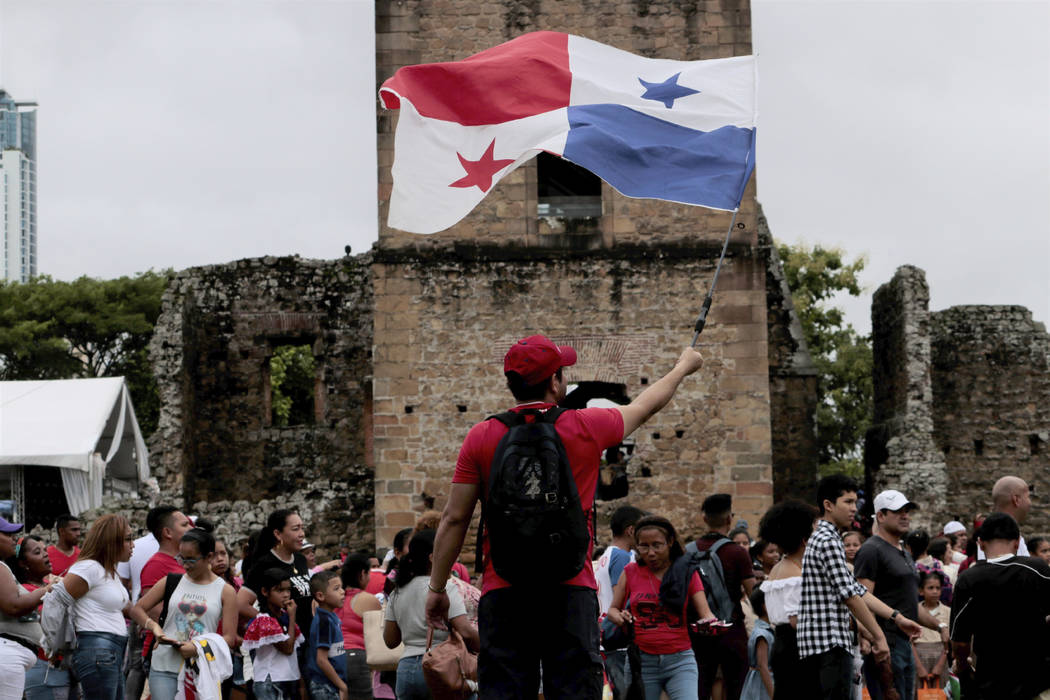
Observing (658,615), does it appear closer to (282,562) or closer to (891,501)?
(891,501)

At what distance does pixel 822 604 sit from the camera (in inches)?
264

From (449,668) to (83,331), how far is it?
136 feet

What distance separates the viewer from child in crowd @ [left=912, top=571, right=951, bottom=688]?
34.1 feet

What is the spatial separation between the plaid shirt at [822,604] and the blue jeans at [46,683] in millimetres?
4470

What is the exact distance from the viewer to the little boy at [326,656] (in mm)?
8641

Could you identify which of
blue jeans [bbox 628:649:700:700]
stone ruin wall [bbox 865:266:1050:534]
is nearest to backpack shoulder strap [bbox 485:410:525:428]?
blue jeans [bbox 628:649:700:700]

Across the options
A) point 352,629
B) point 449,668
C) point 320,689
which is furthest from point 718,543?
point 449,668

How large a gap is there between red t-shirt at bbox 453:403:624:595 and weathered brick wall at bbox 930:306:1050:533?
67.4 feet


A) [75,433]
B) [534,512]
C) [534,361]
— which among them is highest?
[534,361]

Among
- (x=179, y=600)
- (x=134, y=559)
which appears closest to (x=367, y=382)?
(x=134, y=559)

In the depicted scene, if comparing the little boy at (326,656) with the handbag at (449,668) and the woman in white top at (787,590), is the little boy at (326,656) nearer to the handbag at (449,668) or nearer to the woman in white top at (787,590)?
the handbag at (449,668)

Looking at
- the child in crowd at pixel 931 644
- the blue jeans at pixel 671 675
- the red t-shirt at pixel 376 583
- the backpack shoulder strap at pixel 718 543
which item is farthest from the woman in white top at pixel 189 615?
the child in crowd at pixel 931 644

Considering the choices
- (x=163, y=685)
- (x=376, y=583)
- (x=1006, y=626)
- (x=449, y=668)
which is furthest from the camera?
(x=376, y=583)

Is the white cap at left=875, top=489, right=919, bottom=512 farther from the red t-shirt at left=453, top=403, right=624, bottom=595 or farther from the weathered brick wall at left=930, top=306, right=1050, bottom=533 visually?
the weathered brick wall at left=930, top=306, right=1050, bottom=533
